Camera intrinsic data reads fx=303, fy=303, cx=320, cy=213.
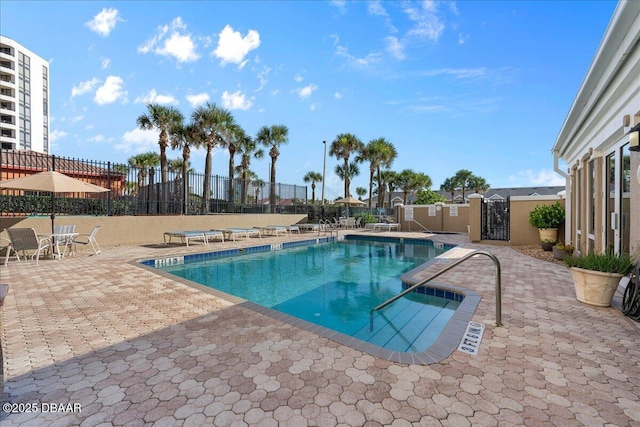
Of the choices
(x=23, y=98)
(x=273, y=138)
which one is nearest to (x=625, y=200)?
(x=273, y=138)

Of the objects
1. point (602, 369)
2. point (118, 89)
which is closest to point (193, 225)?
point (118, 89)

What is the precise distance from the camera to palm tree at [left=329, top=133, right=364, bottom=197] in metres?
28.2

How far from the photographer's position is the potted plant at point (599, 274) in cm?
395

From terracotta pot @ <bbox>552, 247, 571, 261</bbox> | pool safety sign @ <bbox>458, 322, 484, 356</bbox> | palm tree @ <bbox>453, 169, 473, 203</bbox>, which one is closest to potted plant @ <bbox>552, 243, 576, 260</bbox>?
terracotta pot @ <bbox>552, 247, 571, 261</bbox>

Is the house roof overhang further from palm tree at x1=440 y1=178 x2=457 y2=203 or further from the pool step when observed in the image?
palm tree at x1=440 y1=178 x2=457 y2=203

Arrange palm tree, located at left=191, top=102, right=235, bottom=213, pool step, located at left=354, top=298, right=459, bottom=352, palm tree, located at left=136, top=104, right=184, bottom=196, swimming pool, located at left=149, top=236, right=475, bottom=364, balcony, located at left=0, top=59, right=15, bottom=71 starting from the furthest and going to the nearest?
balcony, located at left=0, top=59, right=15, bottom=71, palm tree, located at left=191, top=102, right=235, bottom=213, palm tree, located at left=136, top=104, right=184, bottom=196, swimming pool, located at left=149, top=236, right=475, bottom=364, pool step, located at left=354, top=298, right=459, bottom=352

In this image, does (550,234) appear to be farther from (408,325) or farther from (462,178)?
(462,178)

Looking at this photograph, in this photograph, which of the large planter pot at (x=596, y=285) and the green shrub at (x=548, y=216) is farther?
the green shrub at (x=548, y=216)

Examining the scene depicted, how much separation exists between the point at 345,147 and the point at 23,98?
157 ft

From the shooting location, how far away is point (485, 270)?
6.95m

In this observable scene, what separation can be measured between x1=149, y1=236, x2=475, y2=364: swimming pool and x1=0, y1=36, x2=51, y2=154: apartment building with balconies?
5030 cm

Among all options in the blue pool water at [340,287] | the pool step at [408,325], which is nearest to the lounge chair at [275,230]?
the blue pool water at [340,287]

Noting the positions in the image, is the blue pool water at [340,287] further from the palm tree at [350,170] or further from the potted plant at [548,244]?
the palm tree at [350,170]

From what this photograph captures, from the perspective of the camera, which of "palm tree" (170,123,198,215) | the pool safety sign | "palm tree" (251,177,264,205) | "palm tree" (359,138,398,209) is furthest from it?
"palm tree" (359,138,398,209)
